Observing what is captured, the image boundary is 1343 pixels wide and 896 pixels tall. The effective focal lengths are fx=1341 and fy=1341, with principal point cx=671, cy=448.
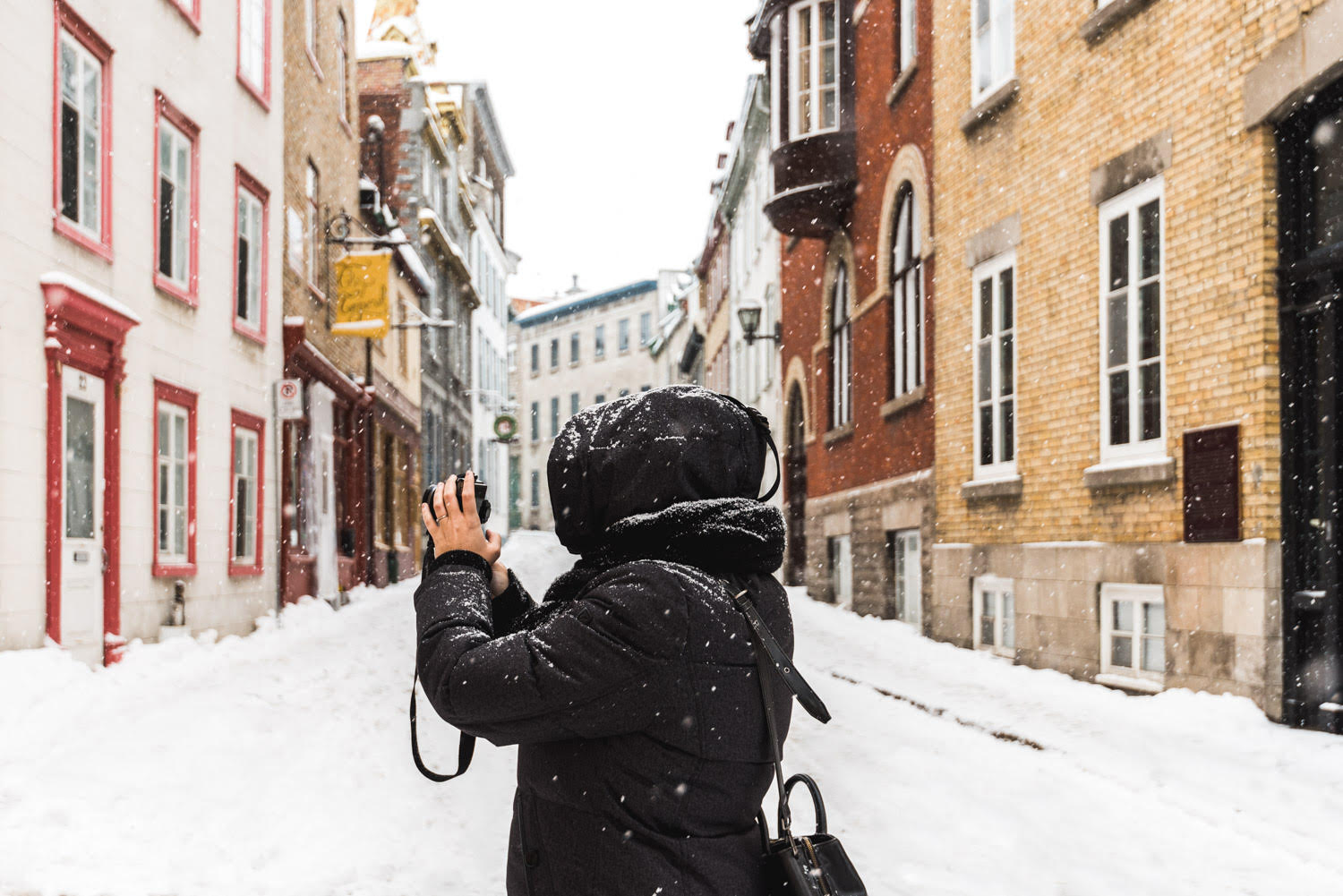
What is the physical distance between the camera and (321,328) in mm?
20078

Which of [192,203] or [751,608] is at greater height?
[192,203]

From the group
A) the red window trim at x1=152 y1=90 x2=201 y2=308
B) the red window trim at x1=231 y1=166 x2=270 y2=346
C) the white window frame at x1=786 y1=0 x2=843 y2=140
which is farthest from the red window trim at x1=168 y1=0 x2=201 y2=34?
the white window frame at x1=786 y1=0 x2=843 y2=140

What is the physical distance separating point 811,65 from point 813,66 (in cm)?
6

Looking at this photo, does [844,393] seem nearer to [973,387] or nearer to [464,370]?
[973,387]

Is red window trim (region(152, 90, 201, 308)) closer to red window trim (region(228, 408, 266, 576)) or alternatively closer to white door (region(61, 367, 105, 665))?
white door (region(61, 367, 105, 665))

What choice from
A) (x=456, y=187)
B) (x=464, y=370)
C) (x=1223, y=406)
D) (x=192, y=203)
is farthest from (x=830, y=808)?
(x=464, y=370)

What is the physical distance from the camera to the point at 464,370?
4069cm

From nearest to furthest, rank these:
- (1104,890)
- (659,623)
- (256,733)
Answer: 1. (659,623)
2. (1104,890)
3. (256,733)

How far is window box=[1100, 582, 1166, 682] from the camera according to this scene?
9305mm

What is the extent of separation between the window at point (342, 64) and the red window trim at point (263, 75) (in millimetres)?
4866

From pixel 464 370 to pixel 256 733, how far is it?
33.4 m

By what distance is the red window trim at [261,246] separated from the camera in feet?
50.0

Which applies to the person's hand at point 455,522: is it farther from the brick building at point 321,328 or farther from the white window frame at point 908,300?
the brick building at point 321,328

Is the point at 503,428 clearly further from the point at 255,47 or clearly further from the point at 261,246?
the point at 255,47
